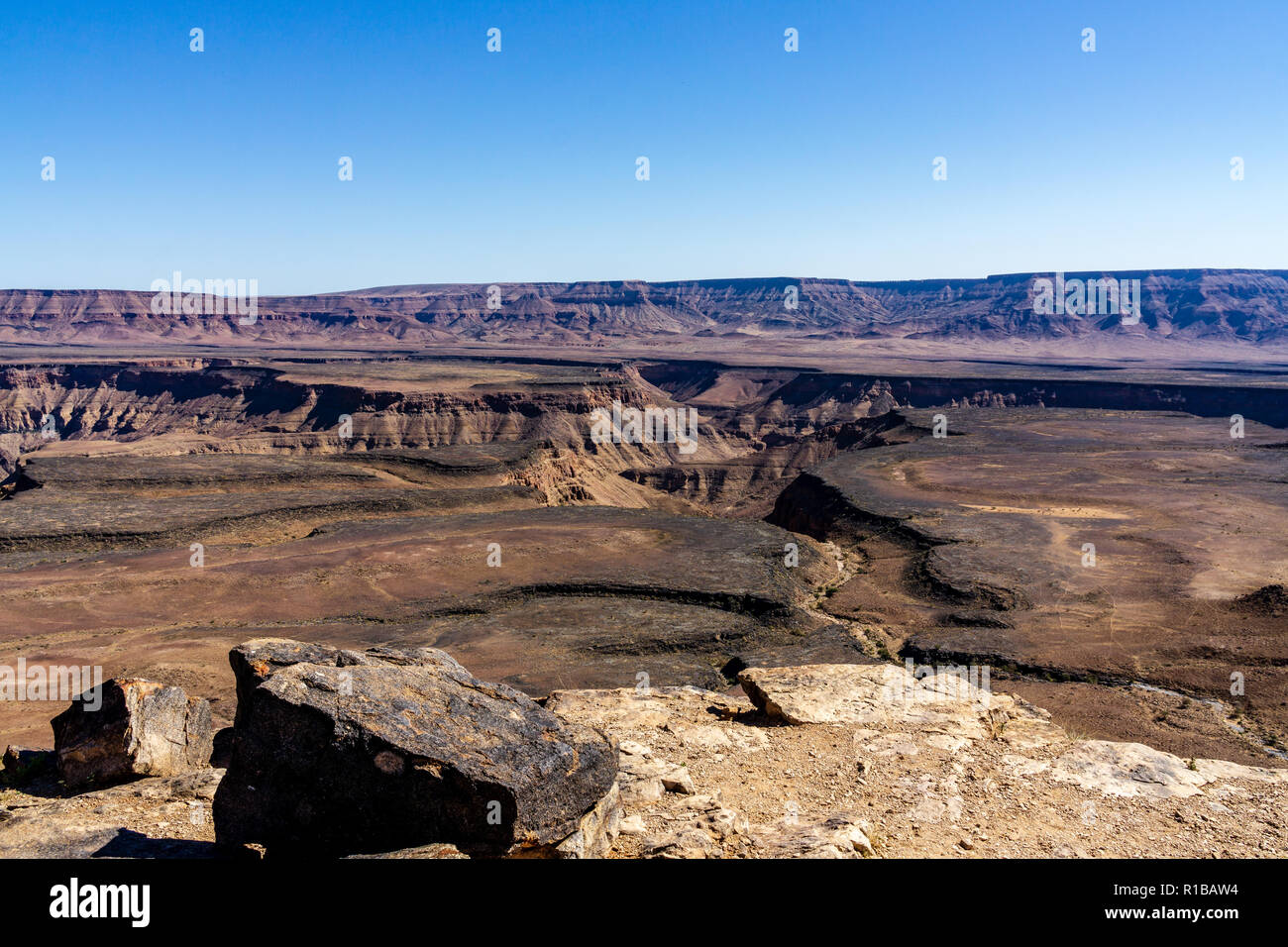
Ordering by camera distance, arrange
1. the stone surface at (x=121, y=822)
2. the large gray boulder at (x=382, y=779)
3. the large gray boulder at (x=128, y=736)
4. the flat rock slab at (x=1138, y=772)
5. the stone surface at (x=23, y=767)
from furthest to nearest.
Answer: the flat rock slab at (x=1138, y=772) < the stone surface at (x=23, y=767) < the large gray boulder at (x=128, y=736) < the stone surface at (x=121, y=822) < the large gray boulder at (x=382, y=779)

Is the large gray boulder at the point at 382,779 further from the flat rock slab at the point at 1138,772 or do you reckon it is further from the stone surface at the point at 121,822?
the flat rock slab at the point at 1138,772

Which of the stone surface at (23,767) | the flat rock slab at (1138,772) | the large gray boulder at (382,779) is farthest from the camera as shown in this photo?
the flat rock slab at (1138,772)

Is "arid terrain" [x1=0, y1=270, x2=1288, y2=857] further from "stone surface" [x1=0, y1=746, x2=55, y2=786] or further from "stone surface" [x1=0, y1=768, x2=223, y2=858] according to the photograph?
"stone surface" [x1=0, y1=746, x2=55, y2=786]

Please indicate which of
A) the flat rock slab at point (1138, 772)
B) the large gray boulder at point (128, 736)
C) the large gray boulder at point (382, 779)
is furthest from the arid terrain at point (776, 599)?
the large gray boulder at point (382, 779)

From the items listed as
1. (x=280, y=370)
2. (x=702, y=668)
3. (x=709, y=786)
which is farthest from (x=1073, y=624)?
(x=280, y=370)

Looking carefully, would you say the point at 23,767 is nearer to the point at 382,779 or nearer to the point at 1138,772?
the point at 382,779
